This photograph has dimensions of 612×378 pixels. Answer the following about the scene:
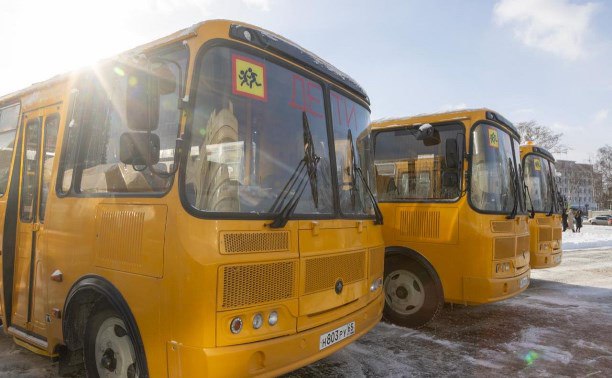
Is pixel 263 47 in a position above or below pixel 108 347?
above

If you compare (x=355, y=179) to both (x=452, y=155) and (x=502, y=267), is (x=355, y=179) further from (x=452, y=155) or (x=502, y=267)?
(x=502, y=267)

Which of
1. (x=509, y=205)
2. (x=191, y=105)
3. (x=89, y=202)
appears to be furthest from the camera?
(x=509, y=205)

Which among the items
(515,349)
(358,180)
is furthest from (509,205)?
(358,180)

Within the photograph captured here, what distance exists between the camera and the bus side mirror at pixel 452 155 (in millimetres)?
5922

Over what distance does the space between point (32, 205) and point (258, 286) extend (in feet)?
9.17

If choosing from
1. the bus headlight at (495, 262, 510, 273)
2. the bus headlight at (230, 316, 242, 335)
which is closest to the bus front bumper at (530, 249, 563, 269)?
the bus headlight at (495, 262, 510, 273)

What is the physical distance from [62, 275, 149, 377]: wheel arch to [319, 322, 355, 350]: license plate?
1.29 m

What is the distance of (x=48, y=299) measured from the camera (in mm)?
4035

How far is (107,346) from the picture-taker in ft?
11.4

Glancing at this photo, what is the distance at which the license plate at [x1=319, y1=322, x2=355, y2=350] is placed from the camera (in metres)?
3.50

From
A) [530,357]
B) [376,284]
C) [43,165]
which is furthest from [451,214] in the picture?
[43,165]

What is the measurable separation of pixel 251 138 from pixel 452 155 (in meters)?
3.53

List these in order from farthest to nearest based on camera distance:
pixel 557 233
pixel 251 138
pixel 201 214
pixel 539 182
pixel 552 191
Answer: pixel 552 191, pixel 539 182, pixel 557 233, pixel 251 138, pixel 201 214

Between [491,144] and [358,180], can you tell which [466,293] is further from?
[358,180]
